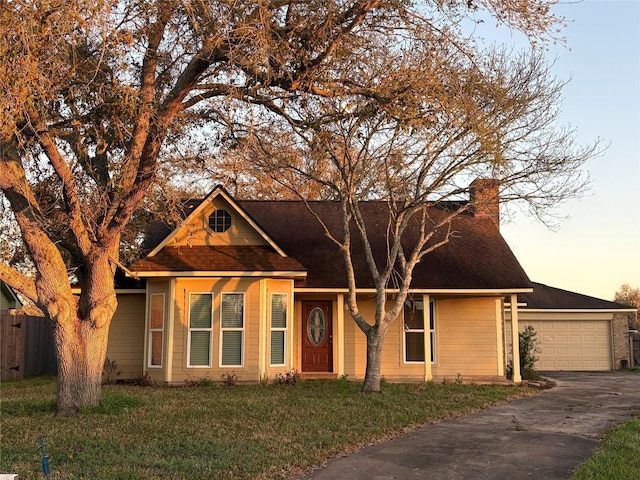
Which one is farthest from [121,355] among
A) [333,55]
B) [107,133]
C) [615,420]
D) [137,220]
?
[615,420]

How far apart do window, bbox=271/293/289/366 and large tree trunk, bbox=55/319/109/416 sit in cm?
595

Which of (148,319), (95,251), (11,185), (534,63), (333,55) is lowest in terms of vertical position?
(148,319)

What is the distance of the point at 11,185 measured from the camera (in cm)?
1036

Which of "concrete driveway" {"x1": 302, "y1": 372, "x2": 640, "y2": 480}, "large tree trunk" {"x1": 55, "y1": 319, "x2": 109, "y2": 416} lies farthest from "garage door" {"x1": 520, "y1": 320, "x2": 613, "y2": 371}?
"large tree trunk" {"x1": 55, "y1": 319, "x2": 109, "y2": 416}

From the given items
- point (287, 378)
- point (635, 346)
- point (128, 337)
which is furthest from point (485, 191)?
point (635, 346)

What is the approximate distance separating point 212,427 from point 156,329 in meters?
7.35

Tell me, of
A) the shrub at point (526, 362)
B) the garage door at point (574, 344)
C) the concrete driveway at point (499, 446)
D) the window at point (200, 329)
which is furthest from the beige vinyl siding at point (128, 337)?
the garage door at point (574, 344)

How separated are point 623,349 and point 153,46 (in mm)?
21689

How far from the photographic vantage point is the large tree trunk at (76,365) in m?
10.8

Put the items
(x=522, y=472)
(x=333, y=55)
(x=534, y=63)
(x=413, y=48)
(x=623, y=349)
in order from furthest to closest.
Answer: (x=623, y=349) < (x=534, y=63) < (x=413, y=48) < (x=333, y=55) < (x=522, y=472)

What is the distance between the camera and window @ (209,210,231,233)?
658 inches

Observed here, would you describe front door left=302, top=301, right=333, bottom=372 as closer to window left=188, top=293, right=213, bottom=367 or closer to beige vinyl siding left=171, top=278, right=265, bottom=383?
beige vinyl siding left=171, top=278, right=265, bottom=383

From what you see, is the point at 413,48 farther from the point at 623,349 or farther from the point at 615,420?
the point at 623,349

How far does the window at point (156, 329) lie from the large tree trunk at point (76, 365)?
208 inches
